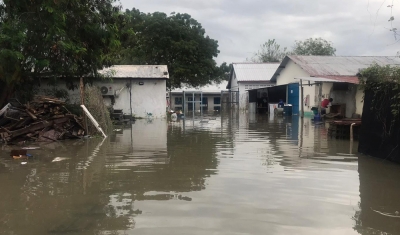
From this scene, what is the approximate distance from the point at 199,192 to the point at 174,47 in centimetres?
3173

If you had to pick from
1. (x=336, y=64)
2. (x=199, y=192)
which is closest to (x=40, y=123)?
(x=199, y=192)

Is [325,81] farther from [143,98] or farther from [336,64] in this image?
[143,98]

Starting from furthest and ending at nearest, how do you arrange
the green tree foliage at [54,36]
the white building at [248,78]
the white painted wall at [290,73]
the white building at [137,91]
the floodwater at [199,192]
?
1. the white building at [248,78]
2. the white painted wall at [290,73]
3. the white building at [137,91]
4. the green tree foliage at [54,36]
5. the floodwater at [199,192]

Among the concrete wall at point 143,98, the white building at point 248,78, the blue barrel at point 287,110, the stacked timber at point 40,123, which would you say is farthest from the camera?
the white building at point 248,78

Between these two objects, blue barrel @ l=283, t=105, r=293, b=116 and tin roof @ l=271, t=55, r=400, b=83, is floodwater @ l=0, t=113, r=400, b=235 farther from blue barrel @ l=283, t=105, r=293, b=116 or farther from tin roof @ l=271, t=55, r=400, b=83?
blue barrel @ l=283, t=105, r=293, b=116

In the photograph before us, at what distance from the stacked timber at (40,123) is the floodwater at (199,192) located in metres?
1.85

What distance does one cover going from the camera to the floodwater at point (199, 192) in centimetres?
448

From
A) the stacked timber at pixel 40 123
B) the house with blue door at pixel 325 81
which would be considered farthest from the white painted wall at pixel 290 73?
the stacked timber at pixel 40 123

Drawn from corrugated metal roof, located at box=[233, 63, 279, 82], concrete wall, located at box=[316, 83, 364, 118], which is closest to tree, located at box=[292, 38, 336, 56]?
corrugated metal roof, located at box=[233, 63, 279, 82]

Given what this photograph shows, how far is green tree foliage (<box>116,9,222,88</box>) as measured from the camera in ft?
121

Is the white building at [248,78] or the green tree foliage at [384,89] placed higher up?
the white building at [248,78]

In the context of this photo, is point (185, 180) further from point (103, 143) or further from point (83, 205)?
point (103, 143)

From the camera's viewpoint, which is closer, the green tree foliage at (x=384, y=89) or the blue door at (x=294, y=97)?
the green tree foliage at (x=384, y=89)

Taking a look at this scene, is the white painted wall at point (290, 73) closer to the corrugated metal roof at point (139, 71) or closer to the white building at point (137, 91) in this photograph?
the corrugated metal roof at point (139, 71)
